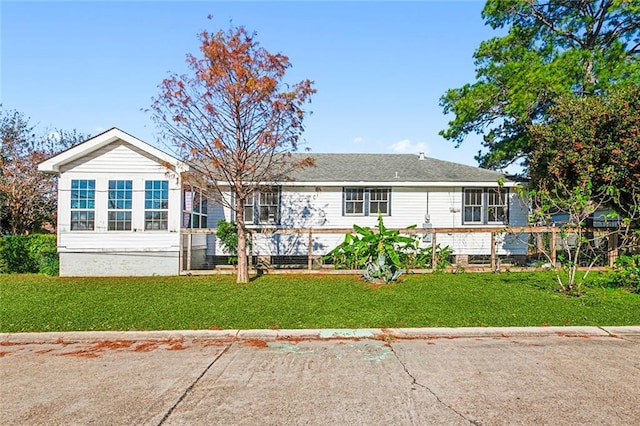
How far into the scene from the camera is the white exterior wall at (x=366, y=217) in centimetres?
1639

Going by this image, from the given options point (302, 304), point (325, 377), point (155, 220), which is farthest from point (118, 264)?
point (325, 377)

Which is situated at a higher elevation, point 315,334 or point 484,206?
point 484,206

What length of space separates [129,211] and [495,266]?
11060 mm

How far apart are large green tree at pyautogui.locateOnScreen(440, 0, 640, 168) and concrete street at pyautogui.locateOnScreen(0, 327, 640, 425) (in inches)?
445

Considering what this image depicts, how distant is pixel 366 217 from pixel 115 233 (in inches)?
335

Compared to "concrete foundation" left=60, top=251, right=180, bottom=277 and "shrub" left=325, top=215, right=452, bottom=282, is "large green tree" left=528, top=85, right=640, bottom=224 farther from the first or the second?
"concrete foundation" left=60, top=251, right=180, bottom=277

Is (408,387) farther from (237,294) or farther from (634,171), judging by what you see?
(634,171)

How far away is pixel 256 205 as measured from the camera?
54.0 ft

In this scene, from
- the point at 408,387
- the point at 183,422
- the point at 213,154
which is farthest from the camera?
the point at 213,154

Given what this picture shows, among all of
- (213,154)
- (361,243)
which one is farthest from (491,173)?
(213,154)

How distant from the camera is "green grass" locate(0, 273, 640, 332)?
721cm

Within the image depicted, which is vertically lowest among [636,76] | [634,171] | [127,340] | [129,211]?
[127,340]

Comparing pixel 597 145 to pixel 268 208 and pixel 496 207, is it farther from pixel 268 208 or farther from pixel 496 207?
pixel 268 208

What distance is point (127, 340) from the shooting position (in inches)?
256
